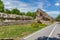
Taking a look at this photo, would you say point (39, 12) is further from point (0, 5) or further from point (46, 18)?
point (0, 5)

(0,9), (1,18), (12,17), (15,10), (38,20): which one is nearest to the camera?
(1,18)

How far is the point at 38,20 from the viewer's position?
180ft

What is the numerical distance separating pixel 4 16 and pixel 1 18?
193cm

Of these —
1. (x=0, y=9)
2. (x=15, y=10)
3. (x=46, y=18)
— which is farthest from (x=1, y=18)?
(x=15, y=10)

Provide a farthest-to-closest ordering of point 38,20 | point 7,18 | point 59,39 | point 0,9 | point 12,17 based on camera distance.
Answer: point 0,9 → point 38,20 → point 12,17 → point 7,18 → point 59,39

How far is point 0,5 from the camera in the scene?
102000 mm

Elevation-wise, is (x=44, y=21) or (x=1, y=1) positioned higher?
(x=1, y=1)

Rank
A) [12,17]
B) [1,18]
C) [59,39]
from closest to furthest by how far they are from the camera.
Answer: [59,39], [1,18], [12,17]

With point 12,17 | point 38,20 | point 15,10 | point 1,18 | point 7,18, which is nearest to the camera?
point 1,18

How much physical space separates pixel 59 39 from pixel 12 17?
1394 inches

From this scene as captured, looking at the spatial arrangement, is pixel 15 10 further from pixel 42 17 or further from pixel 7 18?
pixel 7 18

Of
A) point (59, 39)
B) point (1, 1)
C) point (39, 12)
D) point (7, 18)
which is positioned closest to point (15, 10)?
point (1, 1)

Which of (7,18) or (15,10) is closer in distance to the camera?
(7,18)

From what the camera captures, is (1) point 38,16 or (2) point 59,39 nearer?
(2) point 59,39
